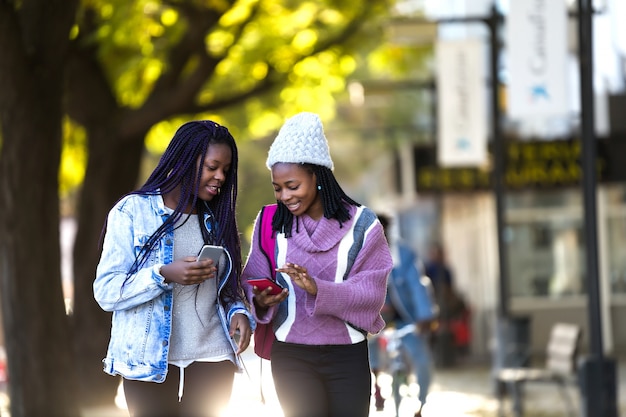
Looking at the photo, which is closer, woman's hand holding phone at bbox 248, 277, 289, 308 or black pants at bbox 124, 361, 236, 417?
black pants at bbox 124, 361, 236, 417

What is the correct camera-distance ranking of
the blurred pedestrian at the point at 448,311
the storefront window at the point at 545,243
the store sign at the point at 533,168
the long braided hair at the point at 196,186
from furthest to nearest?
1. the storefront window at the point at 545,243
2. the blurred pedestrian at the point at 448,311
3. the store sign at the point at 533,168
4. the long braided hair at the point at 196,186

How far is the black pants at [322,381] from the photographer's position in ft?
18.0

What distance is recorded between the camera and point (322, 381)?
5.53m

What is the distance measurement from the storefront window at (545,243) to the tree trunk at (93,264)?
1009 centimetres

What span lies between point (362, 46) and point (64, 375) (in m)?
9.34

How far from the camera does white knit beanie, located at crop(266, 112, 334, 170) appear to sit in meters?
5.48

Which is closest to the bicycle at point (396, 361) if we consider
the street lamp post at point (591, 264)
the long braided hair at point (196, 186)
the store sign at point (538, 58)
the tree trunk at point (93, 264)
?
the street lamp post at point (591, 264)

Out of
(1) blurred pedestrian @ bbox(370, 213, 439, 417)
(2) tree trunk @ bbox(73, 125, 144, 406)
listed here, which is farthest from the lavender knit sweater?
(2) tree trunk @ bbox(73, 125, 144, 406)

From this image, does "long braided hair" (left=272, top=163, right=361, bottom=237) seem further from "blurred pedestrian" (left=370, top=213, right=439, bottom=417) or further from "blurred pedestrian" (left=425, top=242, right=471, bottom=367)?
"blurred pedestrian" (left=425, top=242, right=471, bottom=367)

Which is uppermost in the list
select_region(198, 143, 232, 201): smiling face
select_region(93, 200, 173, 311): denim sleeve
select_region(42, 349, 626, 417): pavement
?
select_region(198, 143, 232, 201): smiling face

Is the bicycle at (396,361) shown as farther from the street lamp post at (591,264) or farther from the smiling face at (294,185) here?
the smiling face at (294,185)

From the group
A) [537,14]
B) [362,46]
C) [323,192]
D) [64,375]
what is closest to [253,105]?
[362,46]

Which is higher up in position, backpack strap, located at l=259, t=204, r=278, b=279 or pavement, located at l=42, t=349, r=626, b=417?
backpack strap, located at l=259, t=204, r=278, b=279

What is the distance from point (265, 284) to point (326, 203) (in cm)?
50
